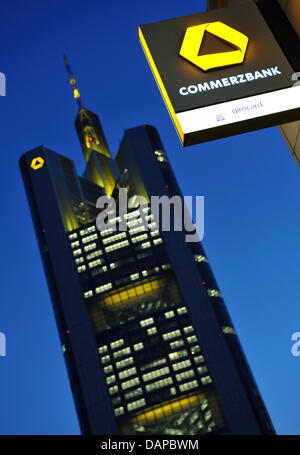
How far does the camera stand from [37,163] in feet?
525

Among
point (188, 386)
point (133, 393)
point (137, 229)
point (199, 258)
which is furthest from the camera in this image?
point (137, 229)

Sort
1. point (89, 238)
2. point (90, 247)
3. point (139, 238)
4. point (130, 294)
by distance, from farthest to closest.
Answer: point (89, 238)
point (90, 247)
point (139, 238)
point (130, 294)

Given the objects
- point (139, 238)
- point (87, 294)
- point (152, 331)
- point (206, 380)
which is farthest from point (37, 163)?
point (206, 380)

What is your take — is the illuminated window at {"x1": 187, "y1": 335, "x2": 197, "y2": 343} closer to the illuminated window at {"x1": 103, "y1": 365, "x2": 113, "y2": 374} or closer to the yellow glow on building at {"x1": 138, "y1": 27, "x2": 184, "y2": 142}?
the illuminated window at {"x1": 103, "y1": 365, "x2": 113, "y2": 374}

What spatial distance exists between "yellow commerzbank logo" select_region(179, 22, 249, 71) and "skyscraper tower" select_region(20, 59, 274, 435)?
113 m

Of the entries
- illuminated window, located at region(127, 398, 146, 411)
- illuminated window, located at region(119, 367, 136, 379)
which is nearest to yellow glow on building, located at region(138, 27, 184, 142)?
illuminated window, located at region(127, 398, 146, 411)

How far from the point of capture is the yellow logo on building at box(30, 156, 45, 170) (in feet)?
522

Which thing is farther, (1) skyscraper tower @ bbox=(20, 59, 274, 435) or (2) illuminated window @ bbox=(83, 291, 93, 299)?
(2) illuminated window @ bbox=(83, 291, 93, 299)

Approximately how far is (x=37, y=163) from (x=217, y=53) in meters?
155

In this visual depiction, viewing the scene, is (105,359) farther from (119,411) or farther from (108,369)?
(119,411)

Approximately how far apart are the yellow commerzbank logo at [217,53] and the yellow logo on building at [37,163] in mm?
152478

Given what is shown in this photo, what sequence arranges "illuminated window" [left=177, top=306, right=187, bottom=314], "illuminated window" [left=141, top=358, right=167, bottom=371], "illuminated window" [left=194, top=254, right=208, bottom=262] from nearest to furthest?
1. "illuminated window" [left=141, top=358, right=167, bottom=371]
2. "illuminated window" [left=177, top=306, right=187, bottom=314]
3. "illuminated window" [left=194, top=254, right=208, bottom=262]

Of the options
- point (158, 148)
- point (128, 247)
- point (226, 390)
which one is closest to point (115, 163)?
point (158, 148)

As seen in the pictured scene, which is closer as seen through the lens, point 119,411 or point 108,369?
point 119,411
